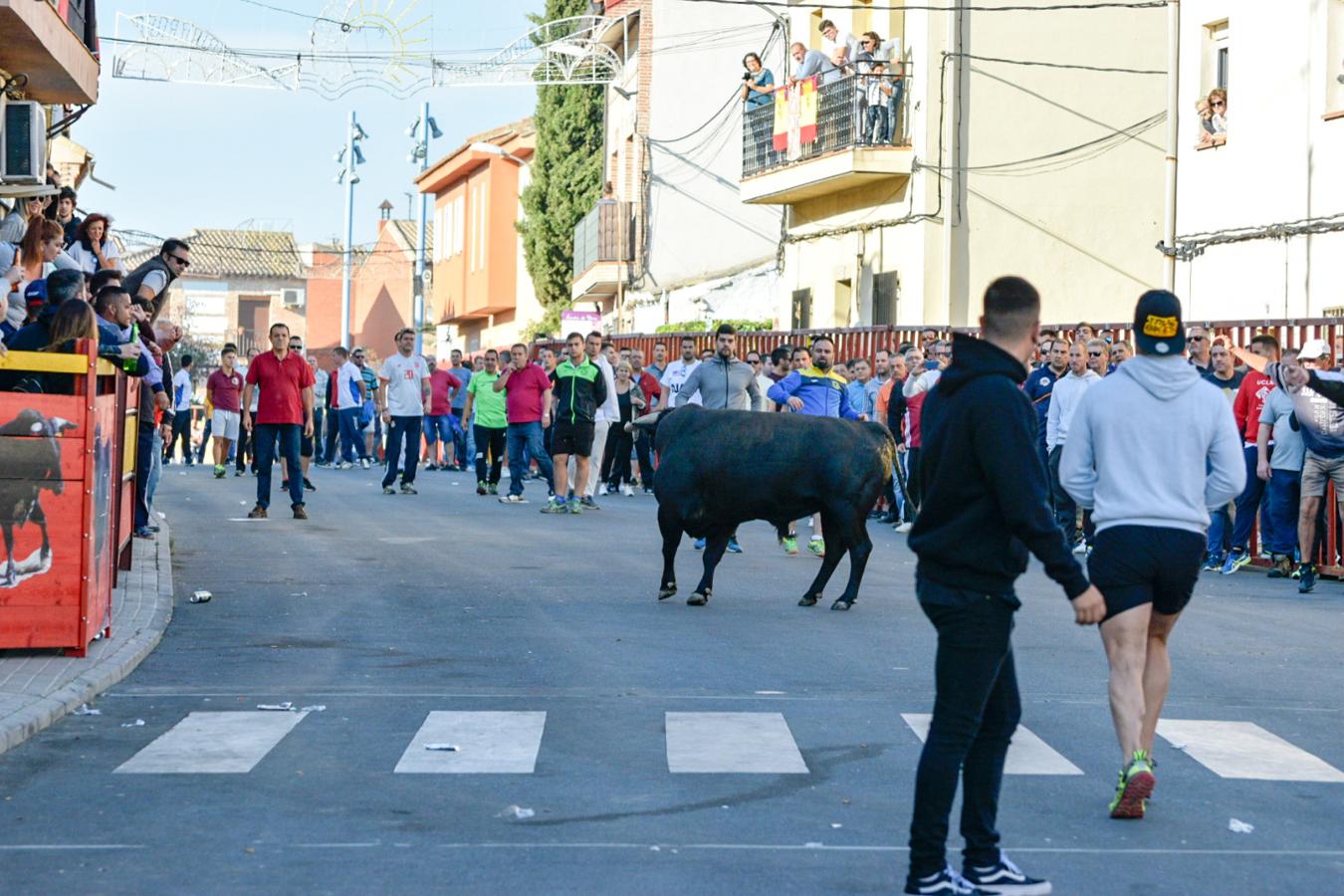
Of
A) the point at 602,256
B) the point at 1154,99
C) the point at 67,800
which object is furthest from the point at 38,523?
the point at 602,256

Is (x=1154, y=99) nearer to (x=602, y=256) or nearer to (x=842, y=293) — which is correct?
A: (x=842, y=293)

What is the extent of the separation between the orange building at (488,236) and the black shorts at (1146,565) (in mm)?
49494

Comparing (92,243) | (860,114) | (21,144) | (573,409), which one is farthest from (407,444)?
(21,144)

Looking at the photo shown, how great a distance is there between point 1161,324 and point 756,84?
29039 mm

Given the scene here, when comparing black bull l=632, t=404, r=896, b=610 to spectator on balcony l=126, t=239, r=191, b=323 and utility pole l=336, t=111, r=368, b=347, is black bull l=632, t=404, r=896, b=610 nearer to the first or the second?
spectator on balcony l=126, t=239, r=191, b=323

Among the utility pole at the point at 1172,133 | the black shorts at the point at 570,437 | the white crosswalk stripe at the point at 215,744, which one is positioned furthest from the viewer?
the utility pole at the point at 1172,133

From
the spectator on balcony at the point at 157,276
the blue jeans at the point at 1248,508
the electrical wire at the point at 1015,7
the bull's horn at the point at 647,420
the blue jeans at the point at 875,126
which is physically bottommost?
the blue jeans at the point at 1248,508

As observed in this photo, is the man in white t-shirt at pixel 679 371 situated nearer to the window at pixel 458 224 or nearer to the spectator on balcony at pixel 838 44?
the spectator on balcony at pixel 838 44

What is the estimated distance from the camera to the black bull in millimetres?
13484

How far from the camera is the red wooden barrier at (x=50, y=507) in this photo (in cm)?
969

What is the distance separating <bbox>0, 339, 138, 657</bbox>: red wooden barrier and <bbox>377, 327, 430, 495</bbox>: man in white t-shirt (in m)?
14.6

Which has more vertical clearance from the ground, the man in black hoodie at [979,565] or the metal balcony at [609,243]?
the metal balcony at [609,243]

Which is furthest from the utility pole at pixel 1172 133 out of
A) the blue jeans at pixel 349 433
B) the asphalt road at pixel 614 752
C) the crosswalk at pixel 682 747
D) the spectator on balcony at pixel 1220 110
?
the crosswalk at pixel 682 747

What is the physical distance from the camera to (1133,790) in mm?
6816
